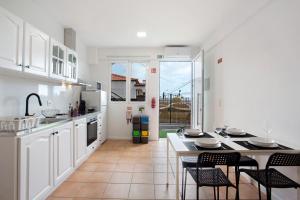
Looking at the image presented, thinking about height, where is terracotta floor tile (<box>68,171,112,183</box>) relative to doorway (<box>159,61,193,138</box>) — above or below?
below

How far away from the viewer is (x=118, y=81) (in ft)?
19.4

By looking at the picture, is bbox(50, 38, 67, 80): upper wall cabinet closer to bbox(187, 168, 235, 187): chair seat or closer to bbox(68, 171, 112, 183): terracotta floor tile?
bbox(68, 171, 112, 183): terracotta floor tile

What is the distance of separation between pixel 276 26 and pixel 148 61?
3.77 metres

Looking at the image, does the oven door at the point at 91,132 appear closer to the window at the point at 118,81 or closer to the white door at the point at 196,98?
the window at the point at 118,81

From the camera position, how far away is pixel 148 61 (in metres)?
5.71

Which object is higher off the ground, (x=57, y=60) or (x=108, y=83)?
(x=57, y=60)

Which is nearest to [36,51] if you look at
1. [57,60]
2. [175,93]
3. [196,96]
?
[57,60]

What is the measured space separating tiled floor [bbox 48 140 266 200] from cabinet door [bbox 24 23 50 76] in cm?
164

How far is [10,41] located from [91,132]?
2497mm

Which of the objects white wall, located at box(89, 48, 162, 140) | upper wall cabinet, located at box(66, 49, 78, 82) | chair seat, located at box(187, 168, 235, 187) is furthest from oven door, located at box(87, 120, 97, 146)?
chair seat, located at box(187, 168, 235, 187)

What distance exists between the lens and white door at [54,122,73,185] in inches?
101

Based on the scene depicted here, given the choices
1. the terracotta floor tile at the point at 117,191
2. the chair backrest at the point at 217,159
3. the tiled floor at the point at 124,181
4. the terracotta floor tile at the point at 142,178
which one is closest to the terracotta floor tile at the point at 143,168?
the tiled floor at the point at 124,181

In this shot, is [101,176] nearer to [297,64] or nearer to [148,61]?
[297,64]

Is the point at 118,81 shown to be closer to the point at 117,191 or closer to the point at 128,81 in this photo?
the point at 128,81
